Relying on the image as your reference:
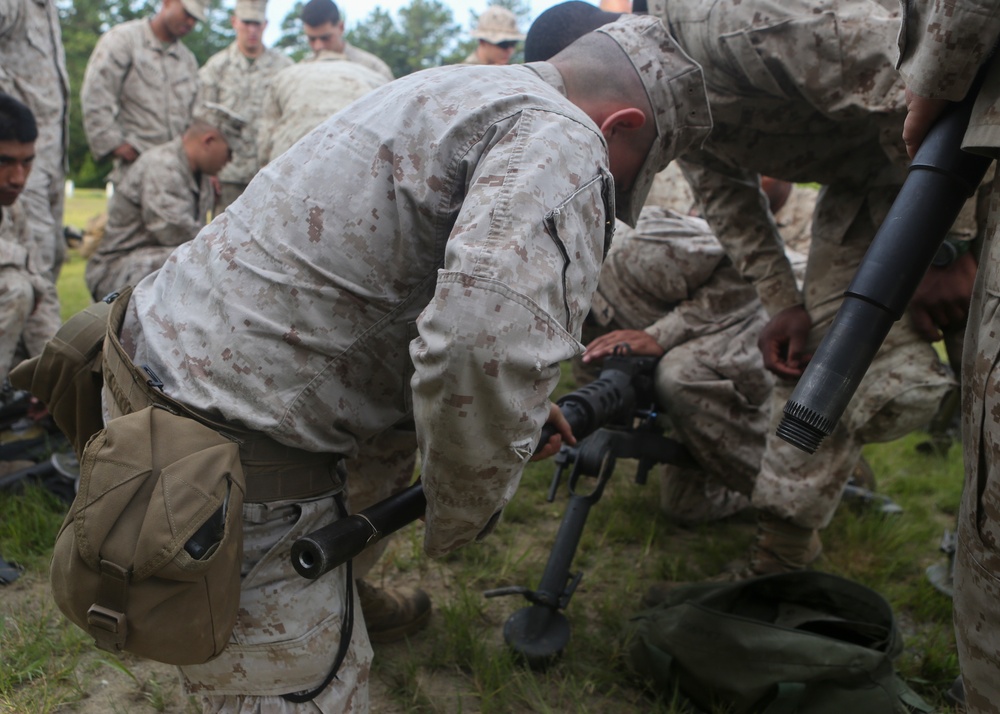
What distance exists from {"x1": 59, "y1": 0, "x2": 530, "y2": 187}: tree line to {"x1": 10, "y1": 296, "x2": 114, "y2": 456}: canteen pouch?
58.5ft

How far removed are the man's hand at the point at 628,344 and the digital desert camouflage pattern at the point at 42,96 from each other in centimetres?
275

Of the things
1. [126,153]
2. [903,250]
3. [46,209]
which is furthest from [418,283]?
[126,153]

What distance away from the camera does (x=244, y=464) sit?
1.66 meters

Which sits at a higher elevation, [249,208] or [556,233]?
[556,233]

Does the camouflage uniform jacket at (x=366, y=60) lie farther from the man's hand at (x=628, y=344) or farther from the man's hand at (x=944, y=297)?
the man's hand at (x=944, y=297)

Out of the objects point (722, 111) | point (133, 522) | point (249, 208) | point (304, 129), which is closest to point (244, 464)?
point (133, 522)

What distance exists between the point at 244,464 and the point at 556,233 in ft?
2.46

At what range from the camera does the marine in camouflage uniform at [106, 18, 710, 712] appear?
1.39 metres

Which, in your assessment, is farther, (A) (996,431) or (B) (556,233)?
(B) (556,233)

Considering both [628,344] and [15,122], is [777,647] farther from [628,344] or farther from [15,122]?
[15,122]

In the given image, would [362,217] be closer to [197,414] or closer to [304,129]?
[197,414]

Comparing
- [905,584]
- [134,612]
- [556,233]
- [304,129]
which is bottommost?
[905,584]

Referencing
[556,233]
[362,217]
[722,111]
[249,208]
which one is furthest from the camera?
[722,111]

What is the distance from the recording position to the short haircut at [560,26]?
306 centimetres
